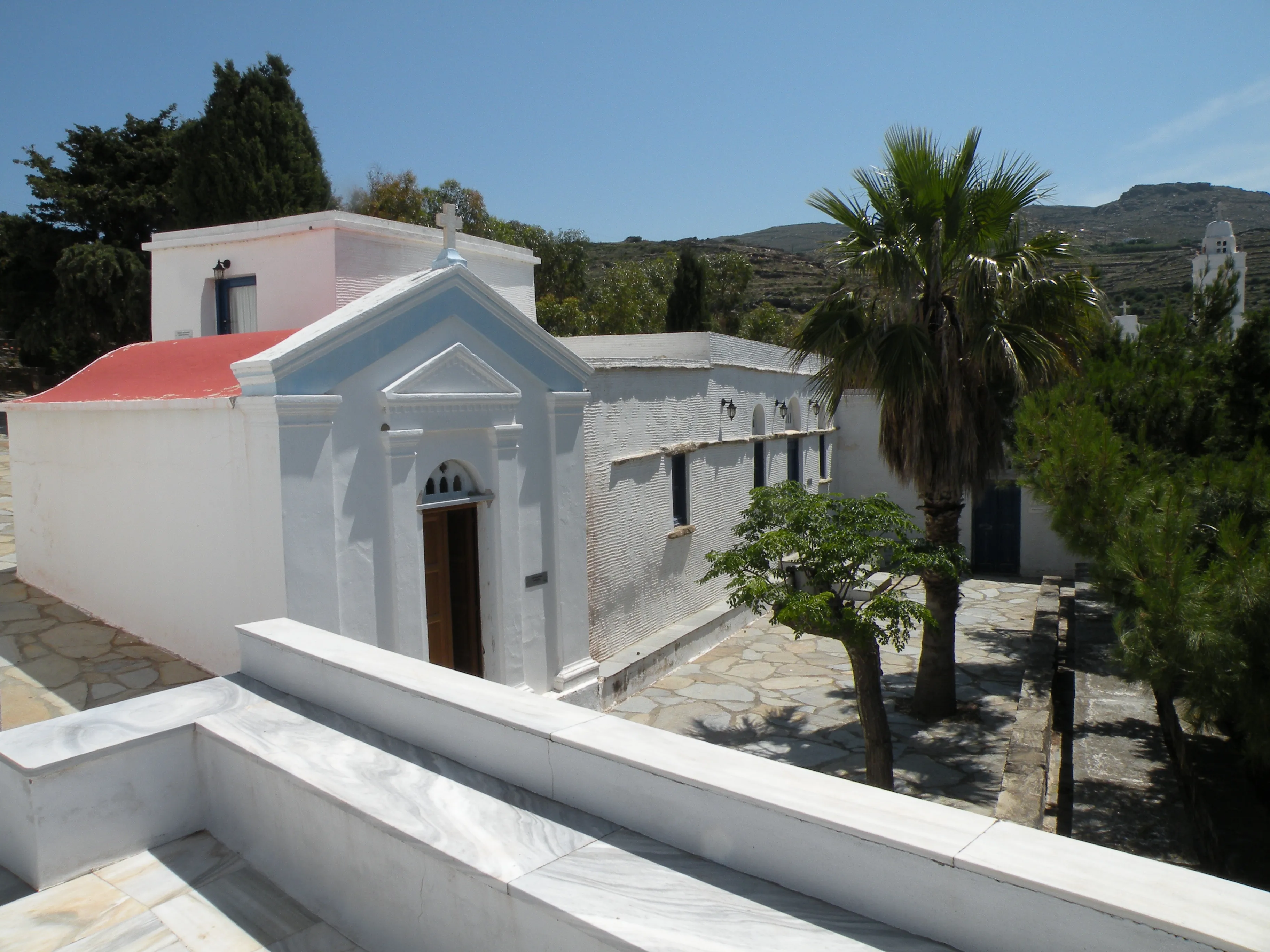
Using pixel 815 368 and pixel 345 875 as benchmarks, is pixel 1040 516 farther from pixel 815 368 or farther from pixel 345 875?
pixel 345 875

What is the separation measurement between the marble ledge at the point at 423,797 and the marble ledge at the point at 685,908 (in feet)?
0.43

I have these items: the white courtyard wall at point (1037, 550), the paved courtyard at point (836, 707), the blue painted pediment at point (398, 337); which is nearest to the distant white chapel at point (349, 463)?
the blue painted pediment at point (398, 337)

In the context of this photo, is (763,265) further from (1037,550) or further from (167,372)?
(167,372)

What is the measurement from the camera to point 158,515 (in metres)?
7.79

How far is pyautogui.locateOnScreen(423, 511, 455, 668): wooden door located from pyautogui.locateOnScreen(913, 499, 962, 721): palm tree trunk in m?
4.93

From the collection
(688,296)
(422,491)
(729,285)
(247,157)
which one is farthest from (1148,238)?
(422,491)

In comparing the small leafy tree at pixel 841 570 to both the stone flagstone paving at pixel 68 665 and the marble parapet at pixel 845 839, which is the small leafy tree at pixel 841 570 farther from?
the stone flagstone paving at pixel 68 665

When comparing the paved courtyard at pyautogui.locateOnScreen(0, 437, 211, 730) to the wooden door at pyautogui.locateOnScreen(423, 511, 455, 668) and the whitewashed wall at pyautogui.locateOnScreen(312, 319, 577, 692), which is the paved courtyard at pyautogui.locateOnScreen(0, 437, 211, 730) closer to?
the whitewashed wall at pyautogui.locateOnScreen(312, 319, 577, 692)

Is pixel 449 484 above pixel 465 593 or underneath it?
above

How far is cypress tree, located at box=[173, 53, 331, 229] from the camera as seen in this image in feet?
66.0

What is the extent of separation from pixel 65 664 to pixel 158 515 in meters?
1.41

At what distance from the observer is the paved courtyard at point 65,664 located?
6.82m

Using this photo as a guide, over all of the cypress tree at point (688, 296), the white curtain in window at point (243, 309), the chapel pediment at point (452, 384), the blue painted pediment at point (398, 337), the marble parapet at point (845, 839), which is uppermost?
the cypress tree at point (688, 296)

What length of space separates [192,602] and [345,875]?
16.8ft
